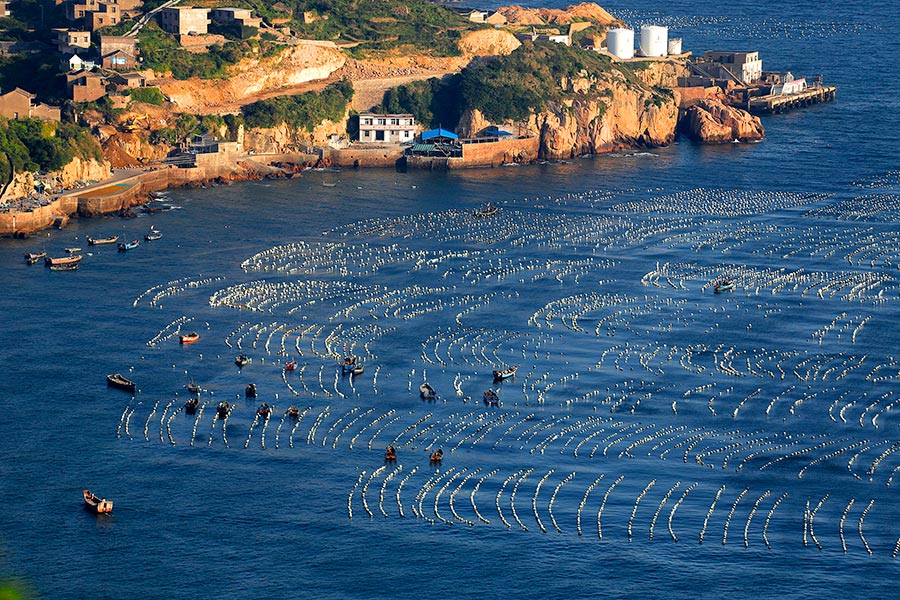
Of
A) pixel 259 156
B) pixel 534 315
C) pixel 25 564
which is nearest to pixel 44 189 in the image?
pixel 259 156

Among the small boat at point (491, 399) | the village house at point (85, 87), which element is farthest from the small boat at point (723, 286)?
the village house at point (85, 87)

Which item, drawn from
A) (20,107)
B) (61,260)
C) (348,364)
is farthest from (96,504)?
(20,107)

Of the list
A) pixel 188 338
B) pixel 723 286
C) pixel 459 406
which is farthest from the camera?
pixel 723 286

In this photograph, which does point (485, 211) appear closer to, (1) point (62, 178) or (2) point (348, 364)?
(1) point (62, 178)

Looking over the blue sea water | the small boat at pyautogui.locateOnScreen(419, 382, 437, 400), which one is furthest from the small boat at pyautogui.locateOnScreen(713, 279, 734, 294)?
the small boat at pyautogui.locateOnScreen(419, 382, 437, 400)

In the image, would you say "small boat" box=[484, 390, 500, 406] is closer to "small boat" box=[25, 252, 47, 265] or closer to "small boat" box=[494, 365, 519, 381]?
"small boat" box=[494, 365, 519, 381]

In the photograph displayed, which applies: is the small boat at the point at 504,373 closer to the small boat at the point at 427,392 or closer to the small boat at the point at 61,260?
the small boat at the point at 427,392

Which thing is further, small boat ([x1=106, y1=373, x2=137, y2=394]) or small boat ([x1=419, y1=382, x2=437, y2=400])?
small boat ([x1=106, y1=373, x2=137, y2=394])

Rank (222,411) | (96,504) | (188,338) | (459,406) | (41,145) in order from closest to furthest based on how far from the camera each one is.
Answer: (96,504) → (222,411) → (459,406) → (188,338) → (41,145)
